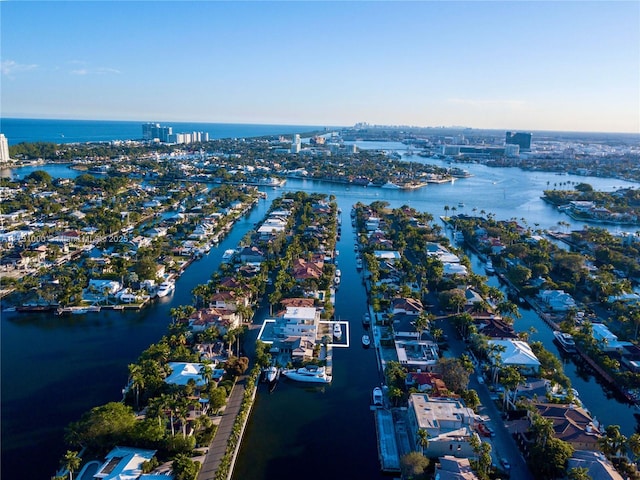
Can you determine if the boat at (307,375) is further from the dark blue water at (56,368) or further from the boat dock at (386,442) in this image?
the dark blue water at (56,368)

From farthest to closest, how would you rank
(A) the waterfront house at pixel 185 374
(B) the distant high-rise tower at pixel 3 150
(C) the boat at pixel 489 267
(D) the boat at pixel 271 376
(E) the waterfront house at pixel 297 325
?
(B) the distant high-rise tower at pixel 3 150 < (C) the boat at pixel 489 267 < (E) the waterfront house at pixel 297 325 < (D) the boat at pixel 271 376 < (A) the waterfront house at pixel 185 374

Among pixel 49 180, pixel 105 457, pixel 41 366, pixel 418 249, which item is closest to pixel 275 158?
pixel 49 180

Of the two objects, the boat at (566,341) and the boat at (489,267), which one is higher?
the boat at (489,267)

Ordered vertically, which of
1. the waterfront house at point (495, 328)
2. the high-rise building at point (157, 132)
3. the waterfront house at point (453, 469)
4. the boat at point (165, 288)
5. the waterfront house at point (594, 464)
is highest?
the high-rise building at point (157, 132)

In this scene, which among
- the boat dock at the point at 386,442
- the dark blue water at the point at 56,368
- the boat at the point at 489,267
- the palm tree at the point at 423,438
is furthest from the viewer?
the boat at the point at 489,267

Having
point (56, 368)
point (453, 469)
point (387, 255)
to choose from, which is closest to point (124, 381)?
point (56, 368)

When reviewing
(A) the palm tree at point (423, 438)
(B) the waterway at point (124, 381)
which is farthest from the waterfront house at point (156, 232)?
(A) the palm tree at point (423, 438)
